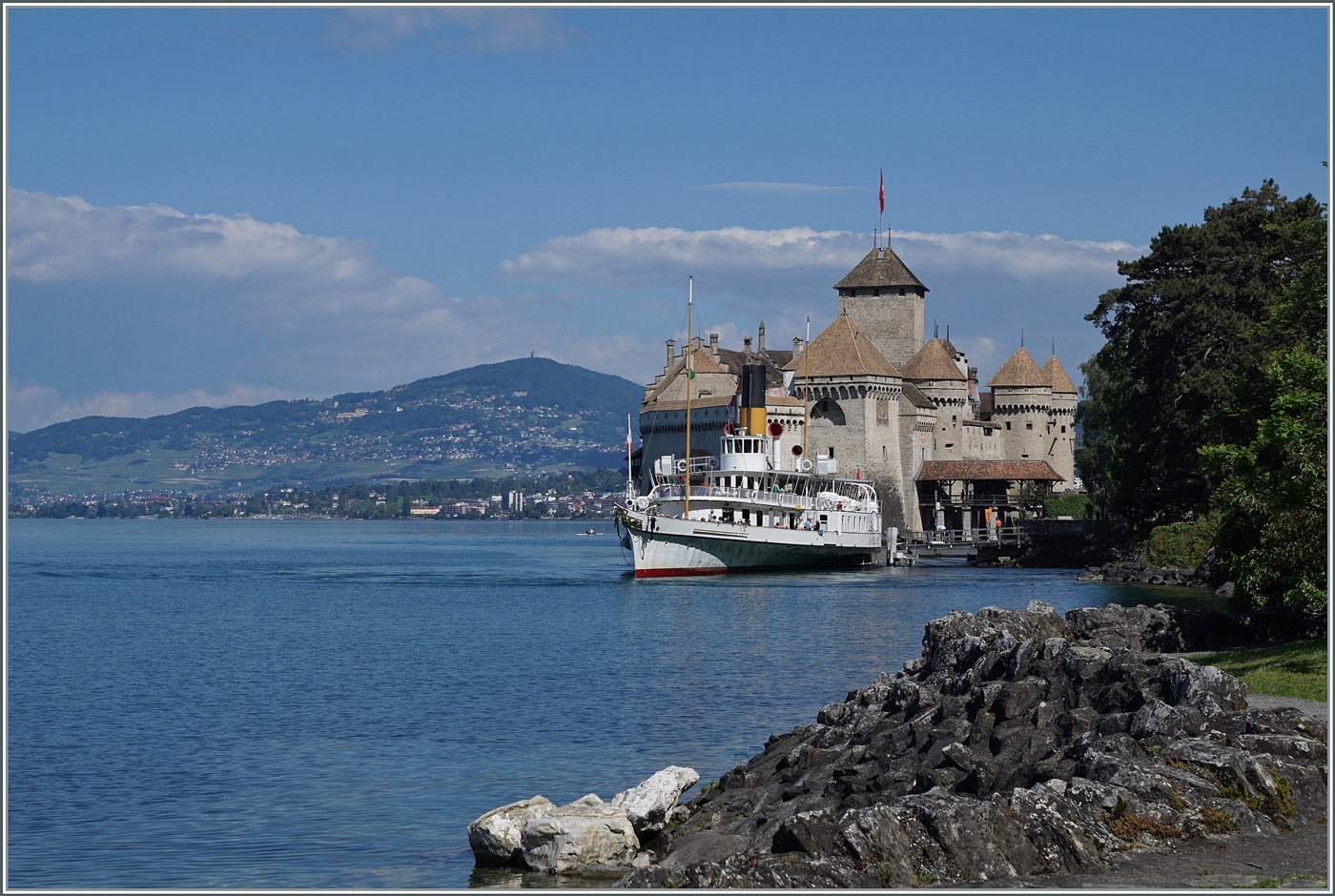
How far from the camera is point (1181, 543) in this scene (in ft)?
186

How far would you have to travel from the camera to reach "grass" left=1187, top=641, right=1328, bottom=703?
18812 mm

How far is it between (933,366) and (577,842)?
267 ft

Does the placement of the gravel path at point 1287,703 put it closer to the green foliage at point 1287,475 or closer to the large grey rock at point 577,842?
the green foliage at point 1287,475

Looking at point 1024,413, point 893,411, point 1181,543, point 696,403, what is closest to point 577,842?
point 1181,543

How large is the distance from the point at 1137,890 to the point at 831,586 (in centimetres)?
4732

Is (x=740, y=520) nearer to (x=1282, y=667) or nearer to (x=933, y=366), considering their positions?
(x=933, y=366)

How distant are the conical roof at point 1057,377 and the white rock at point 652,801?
87.7m

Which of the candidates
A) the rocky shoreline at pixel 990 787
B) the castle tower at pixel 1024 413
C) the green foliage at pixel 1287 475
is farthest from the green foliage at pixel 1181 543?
the castle tower at pixel 1024 413

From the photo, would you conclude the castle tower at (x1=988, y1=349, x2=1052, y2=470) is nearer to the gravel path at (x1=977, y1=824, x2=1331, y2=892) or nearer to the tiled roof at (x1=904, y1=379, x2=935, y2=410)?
the tiled roof at (x1=904, y1=379, x2=935, y2=410)

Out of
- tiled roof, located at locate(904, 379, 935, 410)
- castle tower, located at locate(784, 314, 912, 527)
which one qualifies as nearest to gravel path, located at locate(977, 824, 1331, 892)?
castle tower, located at locate(784, 314, 912, 527)

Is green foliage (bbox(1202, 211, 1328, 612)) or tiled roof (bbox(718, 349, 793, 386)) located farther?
tiled roof (bbox(718, 349, 793, 386))

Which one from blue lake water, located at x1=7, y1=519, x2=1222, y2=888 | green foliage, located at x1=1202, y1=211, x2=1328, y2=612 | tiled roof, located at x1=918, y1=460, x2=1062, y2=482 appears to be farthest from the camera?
tiled roof, located at x1=918, y1=460, x2=1062, y2=482

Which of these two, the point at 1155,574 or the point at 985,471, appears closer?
the point at 1155,574

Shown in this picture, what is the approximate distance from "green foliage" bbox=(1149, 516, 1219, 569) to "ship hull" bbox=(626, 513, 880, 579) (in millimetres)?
15881
